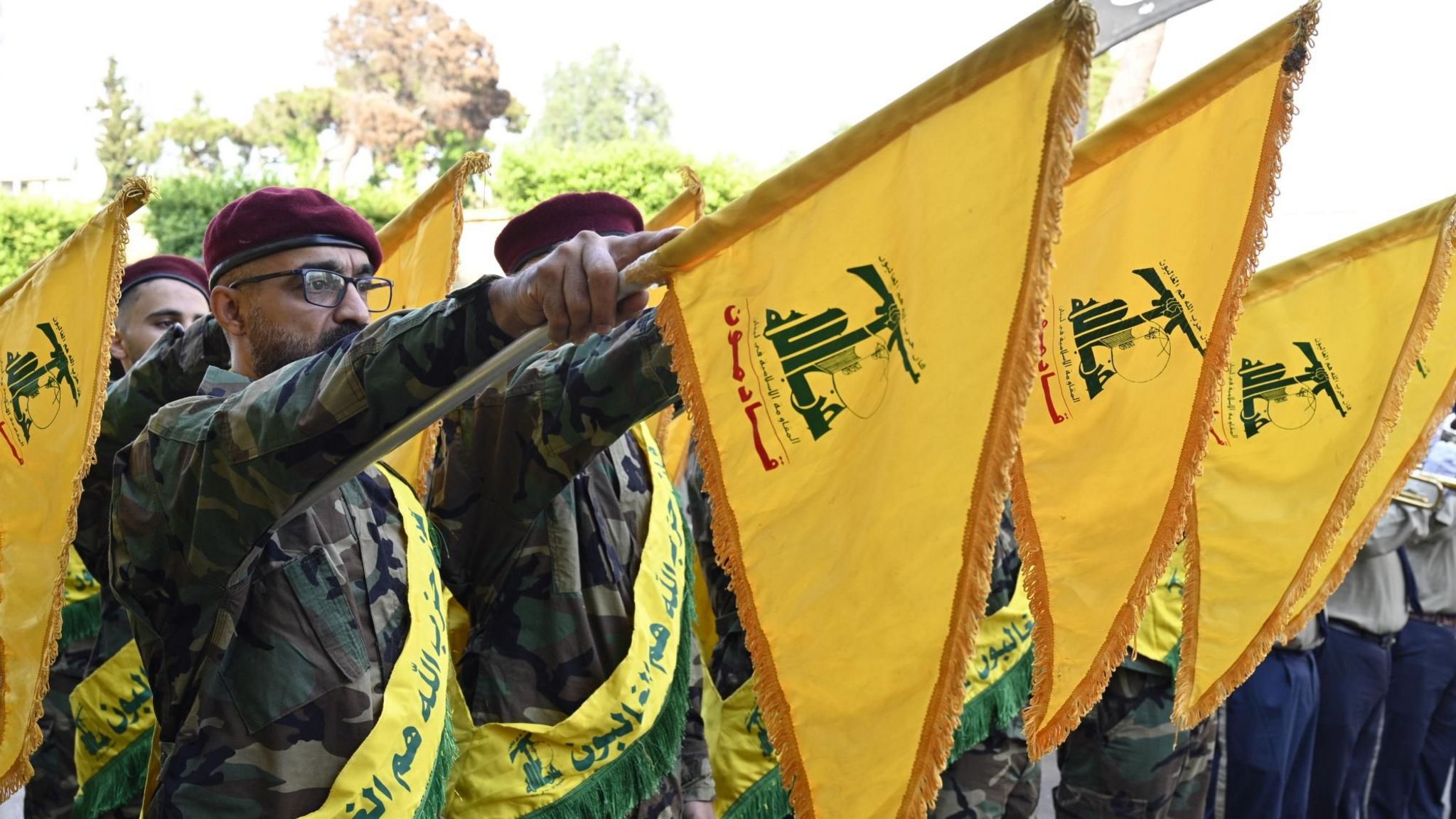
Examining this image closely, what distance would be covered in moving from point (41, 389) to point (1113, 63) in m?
45.0

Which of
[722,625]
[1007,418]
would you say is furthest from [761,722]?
[1007,418]

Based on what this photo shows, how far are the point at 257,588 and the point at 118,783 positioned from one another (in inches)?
63.5

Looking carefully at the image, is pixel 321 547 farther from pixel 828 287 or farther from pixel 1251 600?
pixel 1251 600

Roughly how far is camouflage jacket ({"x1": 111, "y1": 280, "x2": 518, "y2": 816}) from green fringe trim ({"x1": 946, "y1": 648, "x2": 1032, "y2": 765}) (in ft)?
6.67

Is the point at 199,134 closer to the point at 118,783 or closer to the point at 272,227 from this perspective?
the point at 118,783

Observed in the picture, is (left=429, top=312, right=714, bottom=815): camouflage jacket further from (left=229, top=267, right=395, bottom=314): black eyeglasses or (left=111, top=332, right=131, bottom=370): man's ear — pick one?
(left=111, top=332, right=131, bottom=370): man's ear

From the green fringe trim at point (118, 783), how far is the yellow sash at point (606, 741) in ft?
3.71

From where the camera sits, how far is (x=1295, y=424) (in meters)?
3.77

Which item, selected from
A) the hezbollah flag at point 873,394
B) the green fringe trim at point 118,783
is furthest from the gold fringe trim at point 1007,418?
the green fringe trim at point 118,783

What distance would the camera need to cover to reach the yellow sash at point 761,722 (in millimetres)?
3996

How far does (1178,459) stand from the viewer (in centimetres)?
295

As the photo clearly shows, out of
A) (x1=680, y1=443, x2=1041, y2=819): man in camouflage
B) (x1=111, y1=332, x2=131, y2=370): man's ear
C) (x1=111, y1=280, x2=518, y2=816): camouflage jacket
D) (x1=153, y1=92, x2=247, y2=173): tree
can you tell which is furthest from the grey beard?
(x1=153, y1=92, x2=247, y2=173): tree

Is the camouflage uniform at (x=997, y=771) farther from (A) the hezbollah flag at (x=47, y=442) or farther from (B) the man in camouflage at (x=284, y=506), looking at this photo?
(A) the hezbollah flag at (x=47, y=442)

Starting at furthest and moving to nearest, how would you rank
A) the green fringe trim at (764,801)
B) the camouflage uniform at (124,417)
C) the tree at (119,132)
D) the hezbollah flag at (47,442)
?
the tree at (119,132) → the green fringe trim at (764,801) → the camouflage uniform at (124,417) → the hezbollah flag at (47,442)
